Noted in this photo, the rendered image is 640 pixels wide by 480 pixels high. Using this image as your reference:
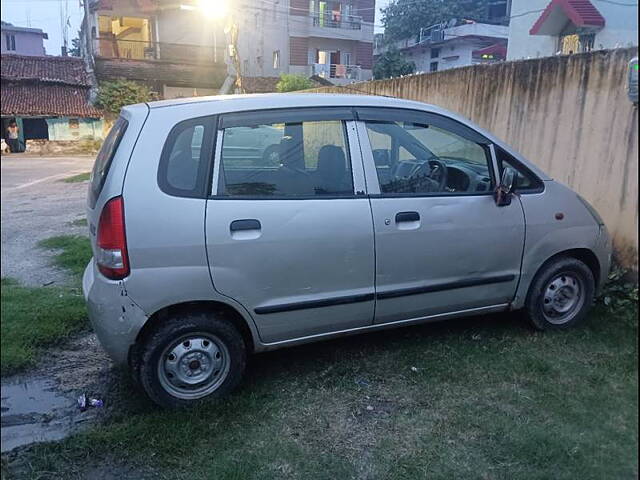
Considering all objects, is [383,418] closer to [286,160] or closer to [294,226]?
[294,226]

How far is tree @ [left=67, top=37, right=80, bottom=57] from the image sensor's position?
1.84m

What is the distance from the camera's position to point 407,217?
10.3 ft

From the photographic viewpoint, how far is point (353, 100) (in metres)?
3.25

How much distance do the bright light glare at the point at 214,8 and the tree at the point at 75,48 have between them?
0.62 m

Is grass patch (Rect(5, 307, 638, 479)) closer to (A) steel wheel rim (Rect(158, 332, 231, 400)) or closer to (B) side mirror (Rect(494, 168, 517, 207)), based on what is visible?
(A) steel wheel rim (Rect(158, 332, 231, 400))

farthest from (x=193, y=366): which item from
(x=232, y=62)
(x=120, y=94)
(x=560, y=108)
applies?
(x=560, y=108)

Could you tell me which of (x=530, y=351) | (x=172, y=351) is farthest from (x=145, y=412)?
(x=530, y=351)

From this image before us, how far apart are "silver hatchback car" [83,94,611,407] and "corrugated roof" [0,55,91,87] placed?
0.52 m

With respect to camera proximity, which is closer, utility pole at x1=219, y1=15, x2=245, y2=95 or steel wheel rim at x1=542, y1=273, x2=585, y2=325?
utility pole at x1=219, y1=15, x2=245, y2=95

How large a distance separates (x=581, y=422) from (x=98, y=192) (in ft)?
7.98

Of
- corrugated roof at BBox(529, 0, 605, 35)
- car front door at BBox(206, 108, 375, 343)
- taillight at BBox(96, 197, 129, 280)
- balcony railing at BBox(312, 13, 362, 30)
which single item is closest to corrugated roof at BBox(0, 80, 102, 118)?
taillight at BBox(96, 197, 129, 280)

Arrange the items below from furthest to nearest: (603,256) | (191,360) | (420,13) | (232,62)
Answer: (420,13) < (603,256) < (191,360) < (232,62)

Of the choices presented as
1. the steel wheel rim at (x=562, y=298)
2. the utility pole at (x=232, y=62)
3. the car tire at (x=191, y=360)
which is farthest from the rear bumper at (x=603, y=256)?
the utility pole at (x=232, y=62)

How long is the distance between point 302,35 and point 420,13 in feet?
6.36
